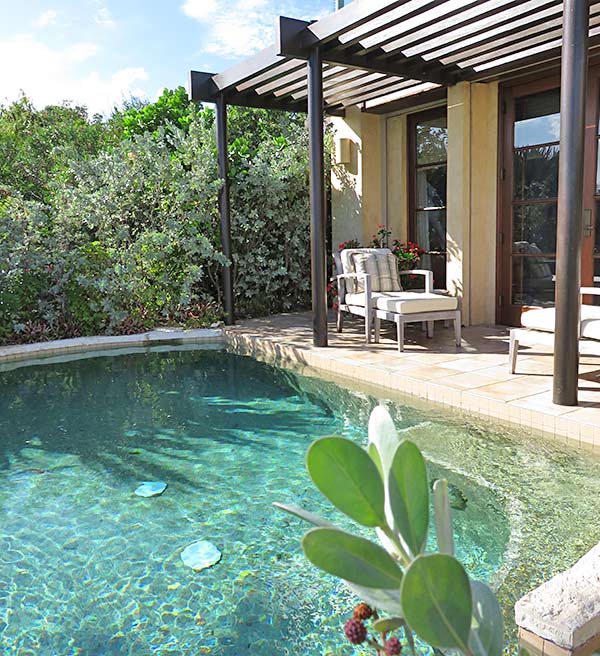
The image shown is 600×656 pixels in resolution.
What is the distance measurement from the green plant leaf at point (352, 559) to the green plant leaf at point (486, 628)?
0.44 ft

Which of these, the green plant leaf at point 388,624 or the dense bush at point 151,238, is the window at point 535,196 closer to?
the dense bush at point 151,238

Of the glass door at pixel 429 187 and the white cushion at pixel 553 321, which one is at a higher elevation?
the glass door at pixel 429 187

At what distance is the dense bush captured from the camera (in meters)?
7.41

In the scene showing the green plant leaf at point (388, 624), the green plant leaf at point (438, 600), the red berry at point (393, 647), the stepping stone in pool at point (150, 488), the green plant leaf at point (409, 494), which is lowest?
the stepping stone in pool at point (150, 488)

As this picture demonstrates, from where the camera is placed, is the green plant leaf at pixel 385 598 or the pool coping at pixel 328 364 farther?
the pool coping at pixel 328 364

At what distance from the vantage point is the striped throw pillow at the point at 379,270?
22.8 ft

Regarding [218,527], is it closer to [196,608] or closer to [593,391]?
[196,608]

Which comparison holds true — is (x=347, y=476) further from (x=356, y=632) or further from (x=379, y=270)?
(x=379, y=270)

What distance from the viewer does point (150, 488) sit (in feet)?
11.4

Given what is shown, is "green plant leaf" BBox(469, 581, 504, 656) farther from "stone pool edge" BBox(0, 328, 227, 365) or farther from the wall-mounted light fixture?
the wall-mounted light fixture

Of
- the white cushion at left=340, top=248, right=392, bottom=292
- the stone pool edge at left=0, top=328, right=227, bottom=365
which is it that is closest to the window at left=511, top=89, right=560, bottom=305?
the white cushion at left=340, top=248, right=392, bottom=292

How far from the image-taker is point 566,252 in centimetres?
385

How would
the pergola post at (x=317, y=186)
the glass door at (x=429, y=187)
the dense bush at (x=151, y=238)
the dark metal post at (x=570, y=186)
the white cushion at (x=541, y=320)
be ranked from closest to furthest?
1. the dark metal post at (x=570, y=186)
2. the white cushion at (x=541, y=320)
3. the pergola post at (x=317, y=186)
4. the dense bush at (x=151, y=238)
5. the glass door at (x=429, y=187)

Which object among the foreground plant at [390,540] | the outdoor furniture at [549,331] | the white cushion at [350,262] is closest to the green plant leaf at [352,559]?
the foreground plant at [390,540]
